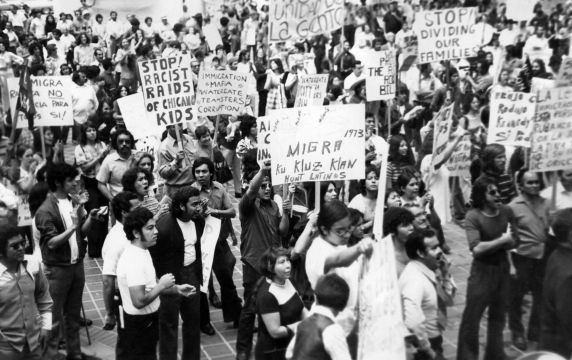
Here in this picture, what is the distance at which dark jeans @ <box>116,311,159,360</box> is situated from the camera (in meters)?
6.32

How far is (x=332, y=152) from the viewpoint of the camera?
24.8 feet

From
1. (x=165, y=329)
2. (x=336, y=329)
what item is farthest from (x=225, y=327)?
(x=336, y=329)

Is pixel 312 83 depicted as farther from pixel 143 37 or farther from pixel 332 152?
pixel 143 37

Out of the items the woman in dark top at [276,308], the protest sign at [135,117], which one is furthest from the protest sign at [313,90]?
the woman in dark top at [276,308]

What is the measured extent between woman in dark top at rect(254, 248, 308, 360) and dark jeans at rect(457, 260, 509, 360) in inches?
64.0

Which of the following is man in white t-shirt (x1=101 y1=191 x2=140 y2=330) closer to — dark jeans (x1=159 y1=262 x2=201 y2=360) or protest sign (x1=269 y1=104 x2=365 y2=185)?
dark jeans (x1=159 y1=262 x2=201 y2=360)

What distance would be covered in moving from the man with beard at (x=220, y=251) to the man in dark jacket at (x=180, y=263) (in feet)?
3.77

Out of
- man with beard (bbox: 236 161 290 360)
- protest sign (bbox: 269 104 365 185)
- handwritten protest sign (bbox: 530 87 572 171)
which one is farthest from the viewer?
man with beard (bbox: 236 161 290 360)

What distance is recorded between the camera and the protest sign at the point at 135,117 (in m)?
10.6

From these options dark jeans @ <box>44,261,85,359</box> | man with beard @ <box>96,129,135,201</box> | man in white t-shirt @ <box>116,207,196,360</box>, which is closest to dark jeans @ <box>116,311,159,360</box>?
man in white t-shirt @ <box>116,207,196,360</box>

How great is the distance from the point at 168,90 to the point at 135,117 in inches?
39.1

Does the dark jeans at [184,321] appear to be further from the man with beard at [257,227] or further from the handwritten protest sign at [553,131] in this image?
the handwritten protest sign at [553,131]

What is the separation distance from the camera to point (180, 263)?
280 inches

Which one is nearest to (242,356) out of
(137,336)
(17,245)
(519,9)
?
(137,336)
